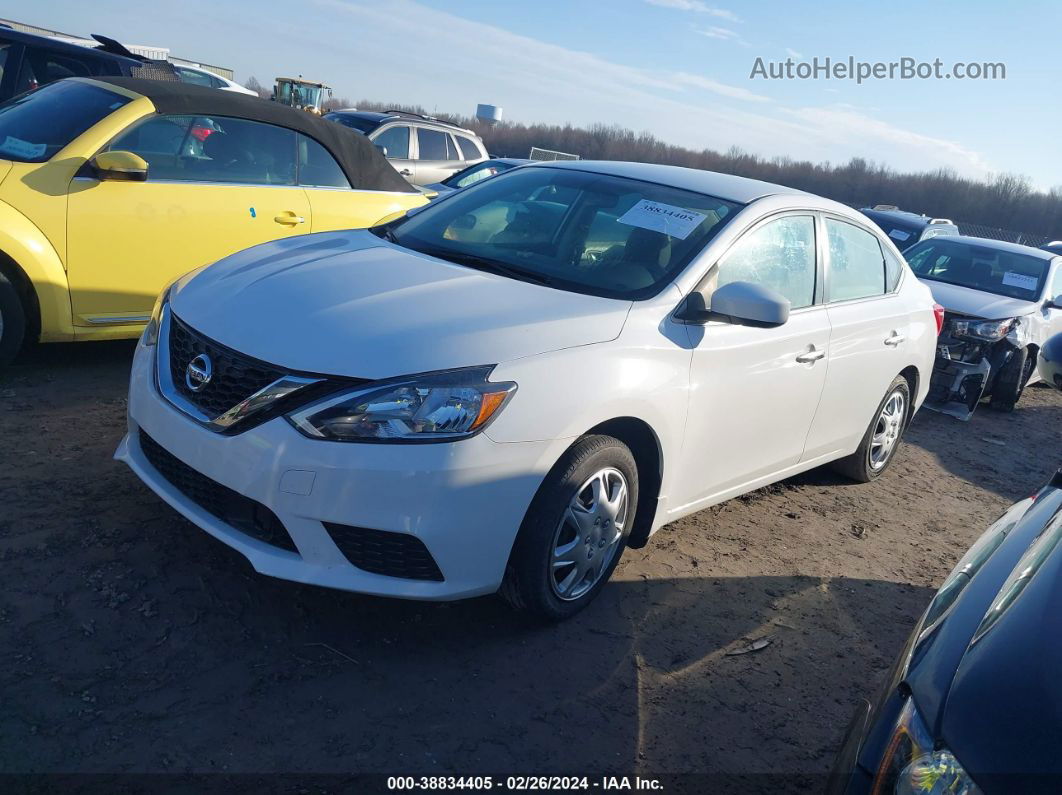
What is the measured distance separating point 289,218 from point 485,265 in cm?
267

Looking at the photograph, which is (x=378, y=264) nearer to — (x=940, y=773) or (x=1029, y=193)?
(x=940, y=773)

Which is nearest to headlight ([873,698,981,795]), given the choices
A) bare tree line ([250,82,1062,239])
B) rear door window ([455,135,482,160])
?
rear door window ([455,135,482,160])

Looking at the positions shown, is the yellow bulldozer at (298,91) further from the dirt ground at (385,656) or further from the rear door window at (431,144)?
the dirt ground at (385,656)

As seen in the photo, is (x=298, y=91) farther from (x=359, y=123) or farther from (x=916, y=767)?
(x=916, y=767)

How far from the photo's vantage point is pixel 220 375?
3111 mm

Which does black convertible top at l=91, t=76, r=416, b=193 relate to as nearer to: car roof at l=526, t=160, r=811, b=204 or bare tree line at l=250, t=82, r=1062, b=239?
car roof at l=526, t=160, r=811, b=204

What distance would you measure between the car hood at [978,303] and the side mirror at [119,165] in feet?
22.0

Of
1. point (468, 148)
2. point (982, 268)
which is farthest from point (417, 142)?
point (982, 268)

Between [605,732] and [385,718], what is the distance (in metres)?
0.71

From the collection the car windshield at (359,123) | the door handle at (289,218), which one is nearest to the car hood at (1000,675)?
the door handle at (289,218)

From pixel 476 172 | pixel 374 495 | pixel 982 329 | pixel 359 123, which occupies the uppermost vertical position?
pixel 359 123

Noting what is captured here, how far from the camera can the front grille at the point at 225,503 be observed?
3027 mm

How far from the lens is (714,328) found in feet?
12.5

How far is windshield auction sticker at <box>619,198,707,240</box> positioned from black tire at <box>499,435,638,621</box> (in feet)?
3.59
